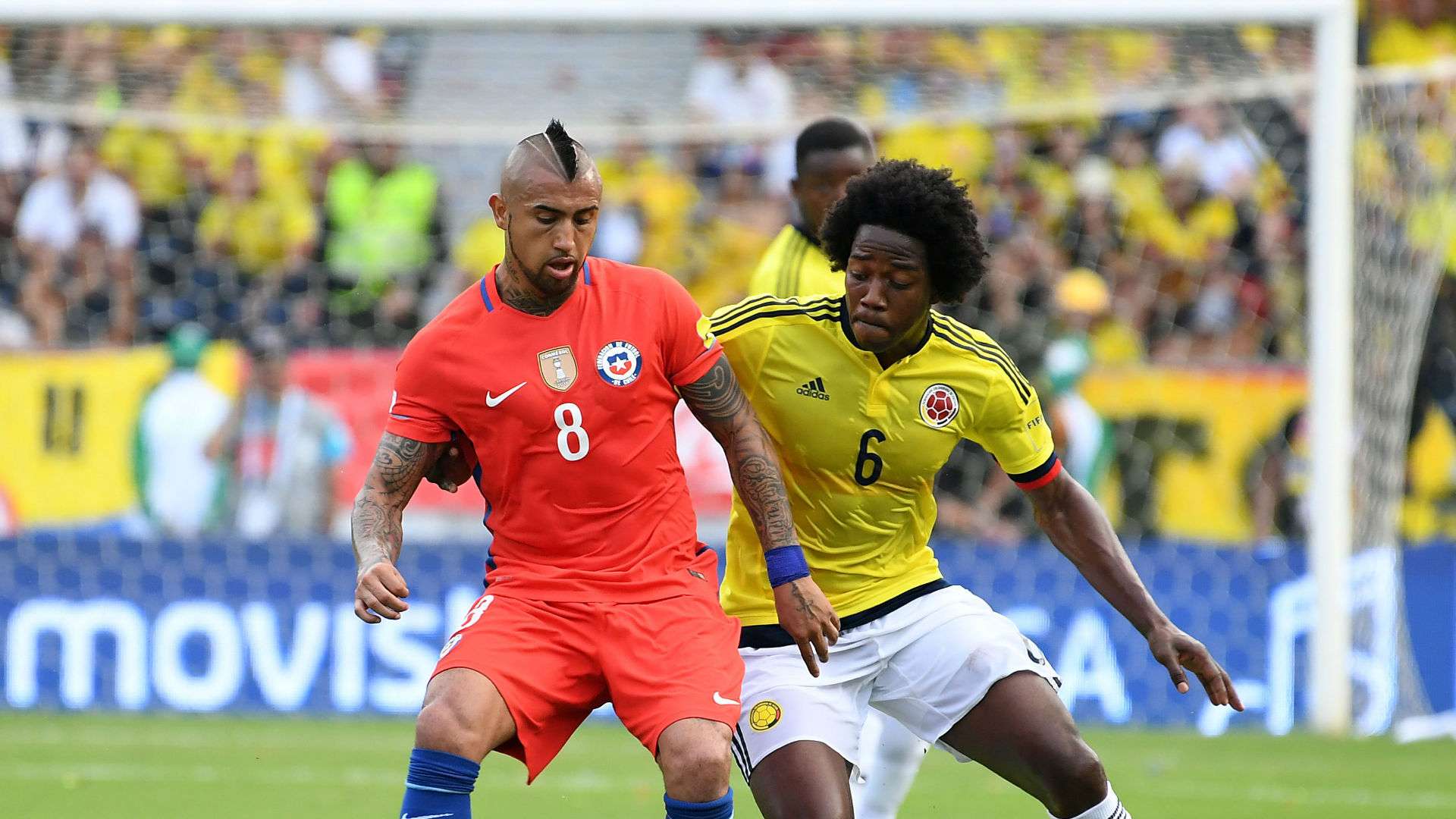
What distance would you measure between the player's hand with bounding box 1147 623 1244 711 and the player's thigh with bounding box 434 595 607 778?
1439 mm

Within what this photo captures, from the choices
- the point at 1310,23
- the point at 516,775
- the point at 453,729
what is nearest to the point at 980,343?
the point at 453,729

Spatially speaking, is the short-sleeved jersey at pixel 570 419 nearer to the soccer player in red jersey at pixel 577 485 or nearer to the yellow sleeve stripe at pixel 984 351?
the soccer player in red jersey at pixel 577 485

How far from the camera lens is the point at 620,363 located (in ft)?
16.0

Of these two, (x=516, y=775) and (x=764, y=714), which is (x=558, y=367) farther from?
(x=516, y=775)

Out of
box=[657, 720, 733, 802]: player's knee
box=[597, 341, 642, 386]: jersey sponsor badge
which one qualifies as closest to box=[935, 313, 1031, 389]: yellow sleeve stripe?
box=[597, 341, 642, 386]: jersey sponsor badge

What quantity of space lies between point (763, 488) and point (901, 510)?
0.60 metres

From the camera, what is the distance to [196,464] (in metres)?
11.7

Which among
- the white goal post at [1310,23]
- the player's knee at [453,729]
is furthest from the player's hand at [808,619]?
the white goal post at [1310,23]

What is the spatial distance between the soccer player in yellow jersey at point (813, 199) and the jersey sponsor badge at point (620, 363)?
1.65 meters

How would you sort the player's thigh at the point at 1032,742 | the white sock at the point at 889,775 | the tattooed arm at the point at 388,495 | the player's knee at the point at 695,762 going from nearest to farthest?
the player's knee at the point at 695,762, the tattooed arm at the point at 388,495, the player's thigh at the point at 1032,742, the white sock at the point at 889,775

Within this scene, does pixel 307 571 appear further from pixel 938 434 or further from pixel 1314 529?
pixel 938 434

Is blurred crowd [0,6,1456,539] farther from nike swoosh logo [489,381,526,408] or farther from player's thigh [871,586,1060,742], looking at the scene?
nike swoosh logo [489,381,526,408]

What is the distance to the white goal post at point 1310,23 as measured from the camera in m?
10.1

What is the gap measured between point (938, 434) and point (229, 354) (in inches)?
Result: 305
